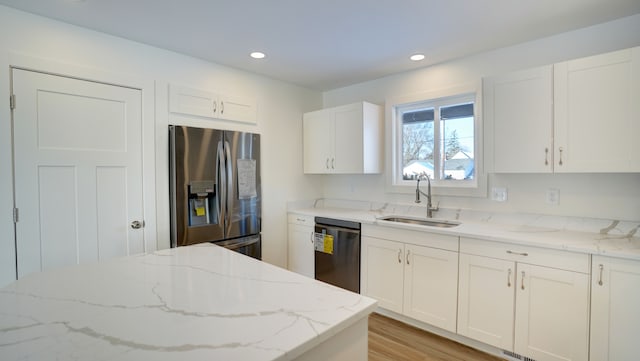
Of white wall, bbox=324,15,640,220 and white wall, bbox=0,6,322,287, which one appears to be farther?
white wall, bbox=324,15,640,220

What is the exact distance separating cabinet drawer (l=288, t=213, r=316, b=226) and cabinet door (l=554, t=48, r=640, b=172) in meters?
2.25

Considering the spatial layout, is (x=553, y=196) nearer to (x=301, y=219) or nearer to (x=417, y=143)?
(x=417, y=143)

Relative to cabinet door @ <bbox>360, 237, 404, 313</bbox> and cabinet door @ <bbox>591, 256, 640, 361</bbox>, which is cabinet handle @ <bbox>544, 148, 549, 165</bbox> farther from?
cabinet door @ <bbox>360, 237, 404, 313</bbox>

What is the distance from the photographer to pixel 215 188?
2982mm

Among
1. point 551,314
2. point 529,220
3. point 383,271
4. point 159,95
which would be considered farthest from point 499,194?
point 159,95

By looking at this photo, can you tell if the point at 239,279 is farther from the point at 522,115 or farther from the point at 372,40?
the point at 522,115

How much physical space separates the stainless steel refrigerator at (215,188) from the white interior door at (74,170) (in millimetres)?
305

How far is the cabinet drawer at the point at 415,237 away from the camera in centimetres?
248

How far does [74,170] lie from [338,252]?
2352 millimetres

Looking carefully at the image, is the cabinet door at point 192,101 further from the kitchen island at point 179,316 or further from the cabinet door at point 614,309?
the cabinet door at point 614,309

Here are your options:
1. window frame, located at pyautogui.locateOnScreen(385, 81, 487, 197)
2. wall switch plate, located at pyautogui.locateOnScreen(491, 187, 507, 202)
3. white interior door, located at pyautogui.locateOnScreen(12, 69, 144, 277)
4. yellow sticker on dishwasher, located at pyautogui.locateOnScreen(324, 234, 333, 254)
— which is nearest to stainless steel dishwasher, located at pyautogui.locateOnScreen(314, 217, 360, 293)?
yellow sticker on dishwasher, located at pyautogui.locateOnScreen(324, 234, 333, 254)

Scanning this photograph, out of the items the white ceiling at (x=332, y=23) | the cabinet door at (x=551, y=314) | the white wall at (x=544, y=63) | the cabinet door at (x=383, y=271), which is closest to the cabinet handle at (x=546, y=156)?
the white wall at (x=544, y=63)

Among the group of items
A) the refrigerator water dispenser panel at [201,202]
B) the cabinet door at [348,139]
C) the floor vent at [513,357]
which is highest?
the cabinet door at [348,139]

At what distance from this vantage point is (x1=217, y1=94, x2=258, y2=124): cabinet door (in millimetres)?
3172
